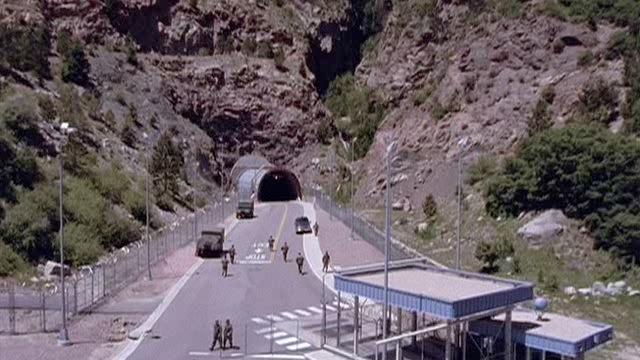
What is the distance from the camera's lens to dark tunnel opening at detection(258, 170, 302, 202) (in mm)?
99812

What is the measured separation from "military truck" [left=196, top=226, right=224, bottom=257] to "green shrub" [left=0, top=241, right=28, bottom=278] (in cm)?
1063

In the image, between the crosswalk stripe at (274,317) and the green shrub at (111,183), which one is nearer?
the crosswalk stripe at (274,317)

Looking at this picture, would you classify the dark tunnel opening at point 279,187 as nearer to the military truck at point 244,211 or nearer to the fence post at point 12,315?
the military truck at point 244,211

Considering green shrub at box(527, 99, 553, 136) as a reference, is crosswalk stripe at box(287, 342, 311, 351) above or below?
below

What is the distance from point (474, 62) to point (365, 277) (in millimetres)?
64821

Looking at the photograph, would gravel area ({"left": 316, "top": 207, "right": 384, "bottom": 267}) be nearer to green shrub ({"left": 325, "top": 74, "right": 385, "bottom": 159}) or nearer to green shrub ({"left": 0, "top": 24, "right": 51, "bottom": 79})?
green shrub ({"left": 0, "top": 24, "right": 51, "bottom": 79})

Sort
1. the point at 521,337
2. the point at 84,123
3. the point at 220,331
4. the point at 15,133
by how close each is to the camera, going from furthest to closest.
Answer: the point at 84,123 < the point at 15,133 < the point at 220,331 < the point at 521,337

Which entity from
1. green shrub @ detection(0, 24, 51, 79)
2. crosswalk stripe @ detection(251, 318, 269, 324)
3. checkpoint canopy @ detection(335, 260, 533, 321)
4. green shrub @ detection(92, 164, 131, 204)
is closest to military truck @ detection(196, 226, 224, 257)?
green shrub @ detection(92, 164, 131, 204)

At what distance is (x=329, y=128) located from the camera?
4323 inches

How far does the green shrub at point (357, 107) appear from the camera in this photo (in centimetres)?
10681

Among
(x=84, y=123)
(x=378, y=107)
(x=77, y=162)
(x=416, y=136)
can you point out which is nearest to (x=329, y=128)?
(x=378, y=107)

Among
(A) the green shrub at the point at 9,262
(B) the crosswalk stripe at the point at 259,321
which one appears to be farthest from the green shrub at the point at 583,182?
(A) the green shrub at the point at 9,262

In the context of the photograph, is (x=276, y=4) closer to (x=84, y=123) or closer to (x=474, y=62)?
(x=474, y=62)

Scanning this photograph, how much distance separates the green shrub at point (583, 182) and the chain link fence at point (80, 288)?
966 inches
